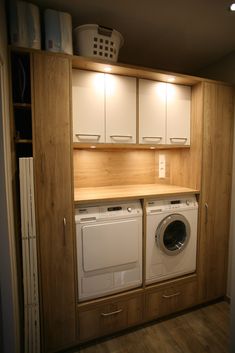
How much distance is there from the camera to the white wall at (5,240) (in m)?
1.22

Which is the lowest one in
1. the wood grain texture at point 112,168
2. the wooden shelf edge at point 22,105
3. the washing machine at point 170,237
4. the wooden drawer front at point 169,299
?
the wooden drawer front at point 169,299

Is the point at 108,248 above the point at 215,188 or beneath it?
beneath

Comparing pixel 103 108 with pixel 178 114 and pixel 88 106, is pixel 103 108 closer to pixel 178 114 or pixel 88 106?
pixel 88 106

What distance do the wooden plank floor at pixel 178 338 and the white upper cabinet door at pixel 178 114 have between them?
68.3 inches

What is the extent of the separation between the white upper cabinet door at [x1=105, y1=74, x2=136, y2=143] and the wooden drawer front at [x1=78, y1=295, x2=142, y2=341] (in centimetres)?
142

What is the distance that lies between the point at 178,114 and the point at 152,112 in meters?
0.30

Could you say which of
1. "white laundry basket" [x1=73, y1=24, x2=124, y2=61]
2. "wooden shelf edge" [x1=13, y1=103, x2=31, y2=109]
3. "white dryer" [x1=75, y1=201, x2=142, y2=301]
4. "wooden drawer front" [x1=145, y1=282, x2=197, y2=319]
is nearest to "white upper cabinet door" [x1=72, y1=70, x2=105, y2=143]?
"white laundry basket" [x1=73, y1=24, x2=124, y2=61]

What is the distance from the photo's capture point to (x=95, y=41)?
5.29 feet

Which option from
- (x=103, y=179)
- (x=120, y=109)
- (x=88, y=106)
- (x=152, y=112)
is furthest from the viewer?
(x=103, y=179)

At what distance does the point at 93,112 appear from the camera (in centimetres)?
175

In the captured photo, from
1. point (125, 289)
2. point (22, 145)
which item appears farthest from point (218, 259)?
point (22, 145)

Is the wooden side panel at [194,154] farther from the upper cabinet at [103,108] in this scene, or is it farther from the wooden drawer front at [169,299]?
the wooden drawer front at [169,299]

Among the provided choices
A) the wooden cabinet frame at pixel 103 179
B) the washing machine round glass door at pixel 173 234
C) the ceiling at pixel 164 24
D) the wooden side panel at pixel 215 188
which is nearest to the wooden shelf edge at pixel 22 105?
the wooden cabinet frame at pixel 103 179

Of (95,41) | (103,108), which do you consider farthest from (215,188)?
(95,41)
